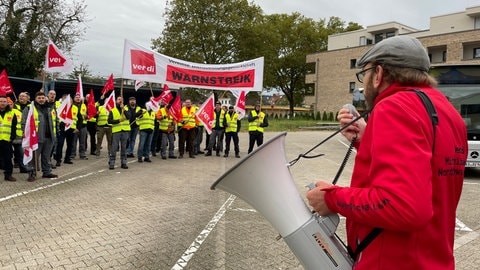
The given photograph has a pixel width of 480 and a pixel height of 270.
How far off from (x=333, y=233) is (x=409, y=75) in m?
0.81

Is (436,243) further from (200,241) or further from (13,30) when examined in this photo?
(13,30)

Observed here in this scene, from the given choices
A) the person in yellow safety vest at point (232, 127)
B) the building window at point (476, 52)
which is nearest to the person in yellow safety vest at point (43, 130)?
the person in yellow safety vest at point (232, 127)

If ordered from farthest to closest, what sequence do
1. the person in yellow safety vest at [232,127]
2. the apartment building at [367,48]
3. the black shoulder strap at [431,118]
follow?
the apartment building at [367,48], the person in yellow safety vest at [232,127], the black shoulder strap at [431,118]

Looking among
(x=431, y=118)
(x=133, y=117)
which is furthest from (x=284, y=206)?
(x=133, y=117)

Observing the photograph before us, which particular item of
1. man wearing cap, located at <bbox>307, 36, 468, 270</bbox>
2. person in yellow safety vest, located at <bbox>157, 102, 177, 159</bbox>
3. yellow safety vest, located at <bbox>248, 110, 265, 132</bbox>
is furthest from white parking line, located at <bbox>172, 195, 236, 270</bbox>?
yellow safety vest, located at <bbox>248, 110, 265, 132</bbox>

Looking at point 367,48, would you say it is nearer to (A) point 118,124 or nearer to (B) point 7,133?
(A) point 118,124

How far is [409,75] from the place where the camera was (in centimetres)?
176

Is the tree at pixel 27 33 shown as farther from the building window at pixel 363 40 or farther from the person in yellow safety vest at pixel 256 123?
the building window at pixel 363 40

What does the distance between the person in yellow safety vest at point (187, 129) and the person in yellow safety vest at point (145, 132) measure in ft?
4.70

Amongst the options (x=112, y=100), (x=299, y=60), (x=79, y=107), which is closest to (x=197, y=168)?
(x=112, y=100)

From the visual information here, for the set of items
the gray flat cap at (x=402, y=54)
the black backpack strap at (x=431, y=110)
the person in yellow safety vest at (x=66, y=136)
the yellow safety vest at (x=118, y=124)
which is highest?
the gray flat cap at (x=402, y=54)

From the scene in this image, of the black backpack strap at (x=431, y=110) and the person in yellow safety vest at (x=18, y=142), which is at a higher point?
the black backpack strap at (x=431, y=110)

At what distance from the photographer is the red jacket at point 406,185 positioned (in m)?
1.50

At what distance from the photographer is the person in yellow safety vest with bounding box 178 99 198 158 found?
15156 millimetres
